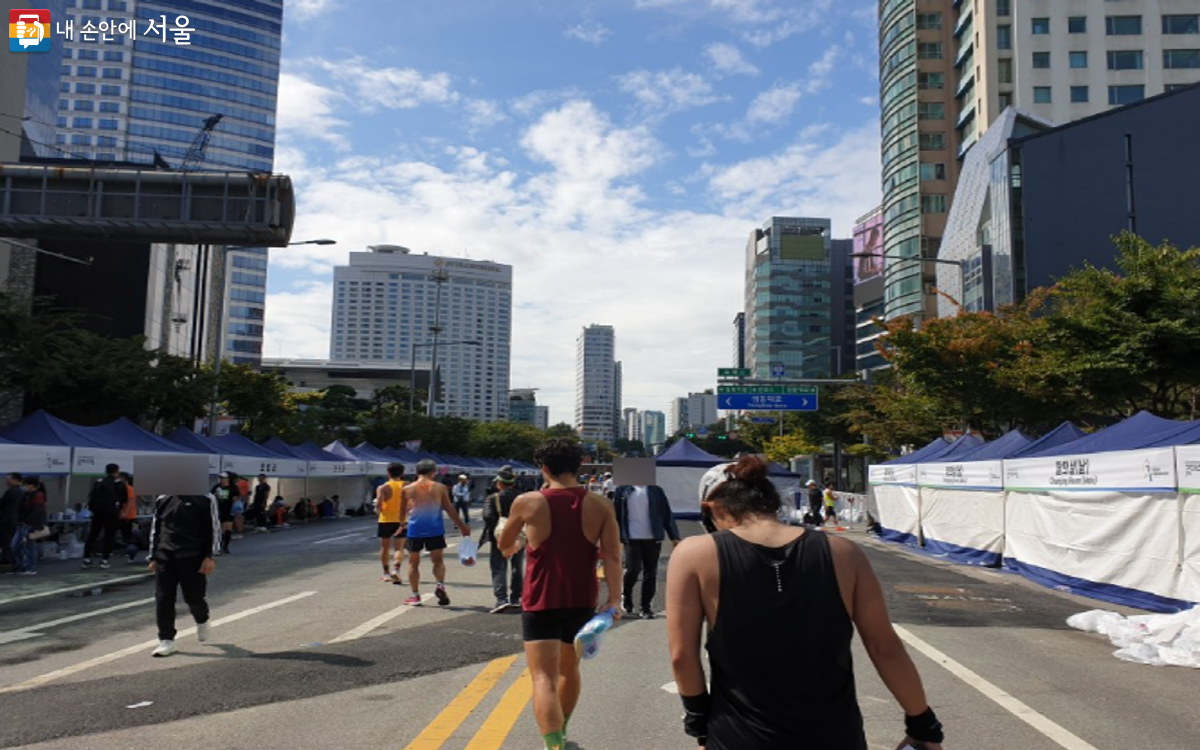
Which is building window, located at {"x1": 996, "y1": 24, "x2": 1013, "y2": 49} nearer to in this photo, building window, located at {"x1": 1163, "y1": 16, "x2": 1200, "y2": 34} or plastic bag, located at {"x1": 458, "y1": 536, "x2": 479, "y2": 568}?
building window, located at {"x1": 1163, "y1": 16, "x2": 1200, "y2": 34}

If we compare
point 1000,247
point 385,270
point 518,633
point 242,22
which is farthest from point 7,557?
point 385,270

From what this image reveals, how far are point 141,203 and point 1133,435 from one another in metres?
18.2

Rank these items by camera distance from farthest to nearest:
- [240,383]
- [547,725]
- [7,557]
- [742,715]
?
[240,383], [7,557], [547,725], [742,715]

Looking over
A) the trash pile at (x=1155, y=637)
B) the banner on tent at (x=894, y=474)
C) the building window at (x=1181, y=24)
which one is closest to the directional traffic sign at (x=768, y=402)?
the banner on tent at (x=894, y=474)

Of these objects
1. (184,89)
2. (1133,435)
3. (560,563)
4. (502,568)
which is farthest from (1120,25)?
(184,89)

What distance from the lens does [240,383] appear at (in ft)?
126

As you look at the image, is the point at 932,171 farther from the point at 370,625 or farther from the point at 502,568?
the point at 370,625

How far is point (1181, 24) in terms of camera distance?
6438cm

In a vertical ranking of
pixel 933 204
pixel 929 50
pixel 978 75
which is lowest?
pixel 933 204

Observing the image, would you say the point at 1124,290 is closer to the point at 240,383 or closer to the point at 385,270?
the point at 240,383

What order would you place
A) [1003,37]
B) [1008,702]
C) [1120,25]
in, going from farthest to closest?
[1003,37], [1120,25], [1008,702]

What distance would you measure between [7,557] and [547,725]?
47.0 feet

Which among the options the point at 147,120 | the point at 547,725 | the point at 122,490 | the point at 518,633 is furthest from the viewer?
the point at 147,120

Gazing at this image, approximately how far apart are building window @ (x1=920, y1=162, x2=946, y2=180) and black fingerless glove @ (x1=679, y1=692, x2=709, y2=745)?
7782 centimetres
